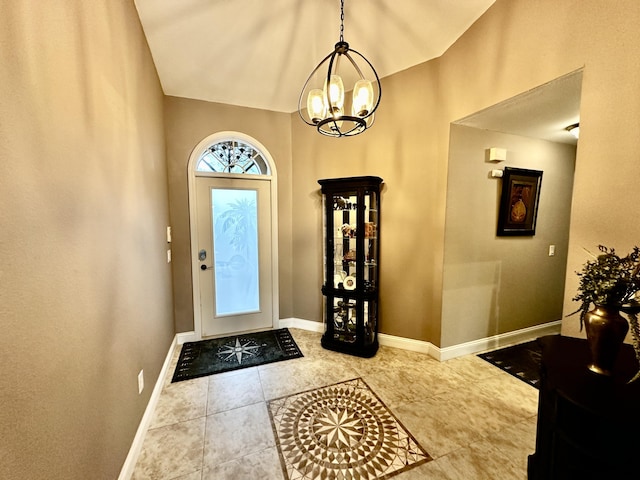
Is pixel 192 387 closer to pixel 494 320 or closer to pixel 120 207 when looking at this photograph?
pixel 120 207

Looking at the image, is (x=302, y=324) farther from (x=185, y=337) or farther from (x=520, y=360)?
(x=520, y=360)

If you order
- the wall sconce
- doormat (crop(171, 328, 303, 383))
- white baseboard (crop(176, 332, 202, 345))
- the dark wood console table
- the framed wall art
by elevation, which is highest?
the wall sconce

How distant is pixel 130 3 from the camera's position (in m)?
1.81

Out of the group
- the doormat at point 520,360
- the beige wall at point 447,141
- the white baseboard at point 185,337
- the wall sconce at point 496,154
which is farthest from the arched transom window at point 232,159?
the doormat at point 520,360

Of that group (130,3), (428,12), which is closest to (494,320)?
(428,12)

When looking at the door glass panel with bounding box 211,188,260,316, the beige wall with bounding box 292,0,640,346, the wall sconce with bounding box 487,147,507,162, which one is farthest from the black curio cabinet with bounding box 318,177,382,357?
the wall sconce with bounding box 487,147,507,162

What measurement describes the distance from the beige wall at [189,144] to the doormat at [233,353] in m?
0.39

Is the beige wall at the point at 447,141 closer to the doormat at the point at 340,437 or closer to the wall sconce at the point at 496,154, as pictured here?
the wall sconce at the point at 496,154

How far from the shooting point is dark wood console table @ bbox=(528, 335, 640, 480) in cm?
86

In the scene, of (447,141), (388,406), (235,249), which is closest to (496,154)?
(447,141)

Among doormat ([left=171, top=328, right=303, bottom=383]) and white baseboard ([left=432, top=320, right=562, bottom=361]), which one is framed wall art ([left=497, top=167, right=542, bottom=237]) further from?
doormat ([left=171, top=328, right=303, bottom=383])

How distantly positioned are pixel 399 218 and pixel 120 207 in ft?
8.24

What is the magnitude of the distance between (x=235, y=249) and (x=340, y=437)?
92.4 inches

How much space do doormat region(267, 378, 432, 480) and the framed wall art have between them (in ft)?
7.63
